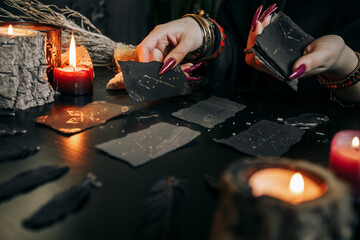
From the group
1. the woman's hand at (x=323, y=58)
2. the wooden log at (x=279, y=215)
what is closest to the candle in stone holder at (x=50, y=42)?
the woman's hand at (x=323, y=58)

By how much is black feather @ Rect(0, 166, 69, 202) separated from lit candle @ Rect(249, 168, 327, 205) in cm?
34

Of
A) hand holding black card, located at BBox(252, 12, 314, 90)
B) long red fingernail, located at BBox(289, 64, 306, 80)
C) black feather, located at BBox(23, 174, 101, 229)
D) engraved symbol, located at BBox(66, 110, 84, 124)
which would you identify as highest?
hand holding black card, located at BBox(252, 12, 314, 90)

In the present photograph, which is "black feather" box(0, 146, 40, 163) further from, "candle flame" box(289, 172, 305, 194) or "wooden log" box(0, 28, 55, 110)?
"candle flame" box(289, 172, 305, 194)

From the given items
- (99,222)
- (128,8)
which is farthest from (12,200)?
(128,8)

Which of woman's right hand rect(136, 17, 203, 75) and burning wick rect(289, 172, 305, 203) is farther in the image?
woman's right hand rect(136, 17, 203, 75)

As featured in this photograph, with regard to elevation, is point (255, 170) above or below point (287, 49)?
below

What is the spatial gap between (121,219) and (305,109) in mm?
735

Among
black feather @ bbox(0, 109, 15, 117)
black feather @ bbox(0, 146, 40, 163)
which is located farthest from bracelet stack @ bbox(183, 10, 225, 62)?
black feather @ bbox(0, 146, 40, 163)

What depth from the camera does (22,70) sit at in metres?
0.84

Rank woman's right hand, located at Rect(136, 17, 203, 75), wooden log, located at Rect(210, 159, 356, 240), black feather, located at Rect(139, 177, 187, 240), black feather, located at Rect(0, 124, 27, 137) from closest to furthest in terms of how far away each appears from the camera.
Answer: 1. wooden log, located at Rect(210, 159, 356, 240)
2. black feather, located at Rect(139, 177, 187, 240)
3. black feather, located at Rect(0, 124, 27, 137)
4. woman's right hand, located at Rect(136, 17, 203, 75)

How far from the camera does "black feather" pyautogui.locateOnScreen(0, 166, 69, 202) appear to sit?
51cm

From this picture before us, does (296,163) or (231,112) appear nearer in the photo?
(296,163)

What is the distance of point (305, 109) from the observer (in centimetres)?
103

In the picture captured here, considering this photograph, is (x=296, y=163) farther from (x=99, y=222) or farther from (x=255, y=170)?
(x=99, y=222)
